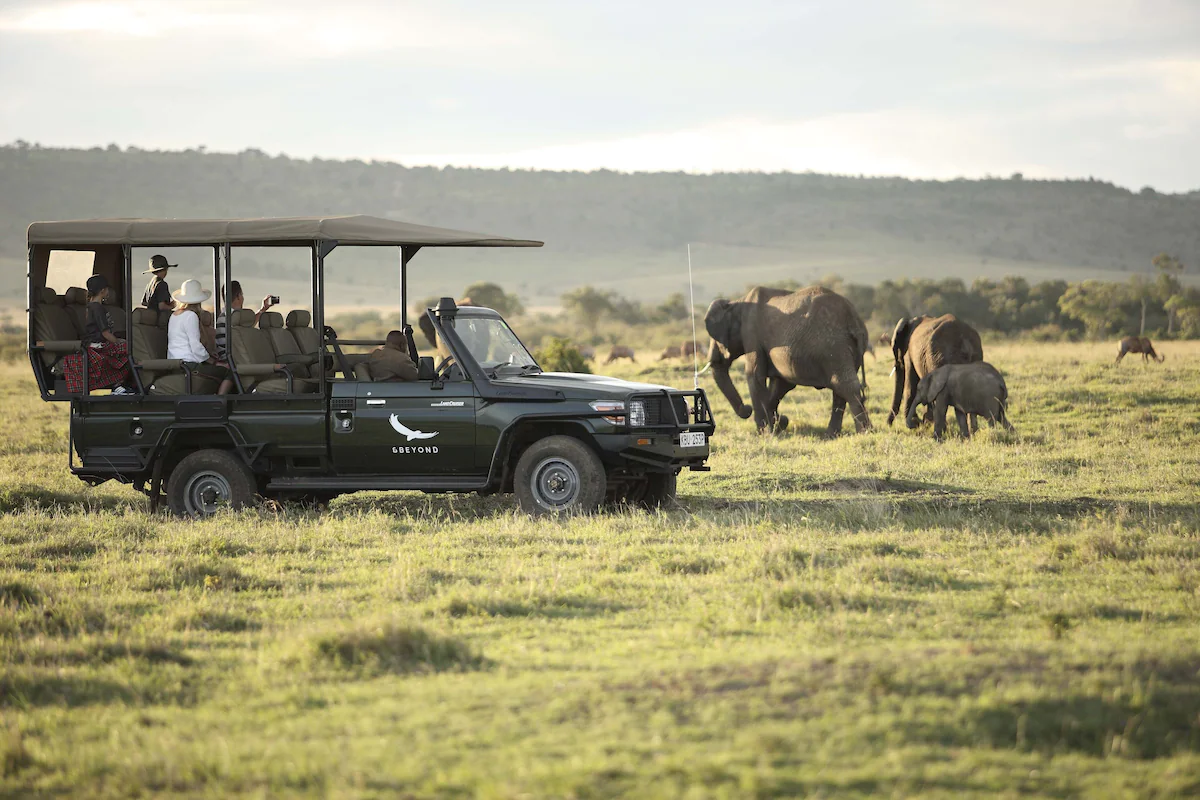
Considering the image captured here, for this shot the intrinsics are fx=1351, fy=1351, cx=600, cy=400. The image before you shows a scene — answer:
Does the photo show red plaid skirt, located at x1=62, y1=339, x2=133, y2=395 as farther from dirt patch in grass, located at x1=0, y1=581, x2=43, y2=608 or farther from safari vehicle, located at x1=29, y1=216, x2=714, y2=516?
dirt patch in grass, located at x1=0, y1=581, x2=43, y2=608

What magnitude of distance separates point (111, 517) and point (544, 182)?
14249cm

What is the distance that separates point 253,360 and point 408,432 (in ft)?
5.61

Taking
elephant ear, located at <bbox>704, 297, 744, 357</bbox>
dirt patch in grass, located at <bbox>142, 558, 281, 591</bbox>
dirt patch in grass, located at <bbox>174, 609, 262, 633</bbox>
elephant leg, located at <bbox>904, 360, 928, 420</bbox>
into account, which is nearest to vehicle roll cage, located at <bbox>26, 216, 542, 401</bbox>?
dirt patch in grass, located at <bbox>142, 558, 281, 591</bbox>

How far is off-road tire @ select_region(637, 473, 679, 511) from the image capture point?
12.4m

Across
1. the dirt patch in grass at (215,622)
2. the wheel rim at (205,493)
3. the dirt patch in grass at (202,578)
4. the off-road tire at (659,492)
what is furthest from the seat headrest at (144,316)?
the dirt patch in grass at (215,622)

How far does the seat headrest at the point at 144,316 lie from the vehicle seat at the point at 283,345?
1.03 metres

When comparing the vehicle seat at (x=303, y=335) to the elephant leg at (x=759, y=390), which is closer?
the vehicle seat at (x=303, y=335)

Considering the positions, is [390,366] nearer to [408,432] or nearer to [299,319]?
[408,432]

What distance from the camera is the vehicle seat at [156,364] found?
39.8 feet

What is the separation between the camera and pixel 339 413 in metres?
11.7

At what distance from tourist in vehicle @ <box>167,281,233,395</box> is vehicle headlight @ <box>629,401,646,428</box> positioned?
12.0 ft

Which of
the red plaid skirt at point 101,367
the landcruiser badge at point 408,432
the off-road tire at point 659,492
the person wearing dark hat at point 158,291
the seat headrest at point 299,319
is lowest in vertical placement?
the off-road tire at point 659,492

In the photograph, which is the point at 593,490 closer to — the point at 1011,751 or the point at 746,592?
the point at 746,592

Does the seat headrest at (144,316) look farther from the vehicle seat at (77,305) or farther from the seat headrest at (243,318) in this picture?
the seat headrest at (243,318)
